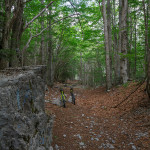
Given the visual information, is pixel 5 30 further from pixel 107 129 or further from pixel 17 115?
pixel 107 129


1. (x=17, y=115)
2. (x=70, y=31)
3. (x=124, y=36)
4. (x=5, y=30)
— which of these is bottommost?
(x=17, y=115)

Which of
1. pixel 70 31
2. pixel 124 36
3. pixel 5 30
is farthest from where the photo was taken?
pixel 70 31

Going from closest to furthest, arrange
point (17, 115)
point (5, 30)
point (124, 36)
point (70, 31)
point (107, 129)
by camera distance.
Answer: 1. point (17, 115)
2. point (5, 30)
3. point (107, 129)
4. point (124, 36)
5. point (70, 31)

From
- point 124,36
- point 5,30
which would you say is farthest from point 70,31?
point 5,30

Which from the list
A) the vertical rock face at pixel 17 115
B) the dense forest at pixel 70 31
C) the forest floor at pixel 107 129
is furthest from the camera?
the dense forest at pixel 70 31

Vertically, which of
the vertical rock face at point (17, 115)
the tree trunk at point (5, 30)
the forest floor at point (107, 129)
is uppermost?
the tree trunk at point (5, 30)

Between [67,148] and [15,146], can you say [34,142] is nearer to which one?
[15,146]

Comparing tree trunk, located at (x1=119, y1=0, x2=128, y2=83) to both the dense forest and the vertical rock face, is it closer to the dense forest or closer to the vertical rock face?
the dense forest

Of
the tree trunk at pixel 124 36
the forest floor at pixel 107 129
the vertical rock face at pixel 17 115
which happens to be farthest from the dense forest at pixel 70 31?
the vertical rock face at pixel 17 115

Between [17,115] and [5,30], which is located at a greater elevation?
[5,30]

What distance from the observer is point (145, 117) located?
4.50m

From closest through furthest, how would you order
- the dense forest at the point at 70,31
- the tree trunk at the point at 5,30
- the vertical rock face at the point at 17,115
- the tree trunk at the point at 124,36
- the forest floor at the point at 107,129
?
the vertical rock face at the point at 17,115 → the forest floor at the point at 107,129 → the tree trunk at the point at 5,30 → the dense forest at the point at 70,31 → the tree trunk at the point at 124,36

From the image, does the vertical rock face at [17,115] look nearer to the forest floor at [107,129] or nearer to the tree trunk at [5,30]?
the forest floor at [107,129]

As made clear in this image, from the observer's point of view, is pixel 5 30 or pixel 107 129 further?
pixel 107 129
